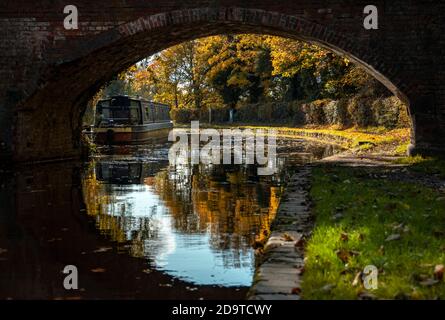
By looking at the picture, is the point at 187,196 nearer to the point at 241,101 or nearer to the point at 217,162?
the point at 217,162

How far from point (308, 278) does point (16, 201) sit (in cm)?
714

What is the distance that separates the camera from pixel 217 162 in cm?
1886

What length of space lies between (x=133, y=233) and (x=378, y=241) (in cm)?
324

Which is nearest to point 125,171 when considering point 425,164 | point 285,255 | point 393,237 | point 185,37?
point 185,37

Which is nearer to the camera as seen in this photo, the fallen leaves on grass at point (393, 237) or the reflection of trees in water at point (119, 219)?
the fallen leaves on grass at point (393, 237)

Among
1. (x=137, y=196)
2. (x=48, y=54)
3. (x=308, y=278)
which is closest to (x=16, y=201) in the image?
(x=137, y=196)

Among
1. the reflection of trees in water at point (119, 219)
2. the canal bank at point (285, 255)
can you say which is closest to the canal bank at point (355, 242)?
the canal bank at point (285, 255)

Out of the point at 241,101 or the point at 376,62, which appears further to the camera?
the point at 241,101

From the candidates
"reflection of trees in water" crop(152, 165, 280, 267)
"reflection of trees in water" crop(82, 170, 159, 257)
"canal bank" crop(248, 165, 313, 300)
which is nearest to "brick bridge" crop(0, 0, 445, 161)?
"reflection of trees in water" crop(152, 165, 280, 267)

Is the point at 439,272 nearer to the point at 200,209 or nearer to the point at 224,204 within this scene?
the point at 200,209

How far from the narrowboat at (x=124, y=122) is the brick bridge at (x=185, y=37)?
39.2 ft

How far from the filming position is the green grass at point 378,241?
4242 millimetres

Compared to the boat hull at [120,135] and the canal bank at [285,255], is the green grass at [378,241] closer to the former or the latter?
the canal bank at [285,255]
